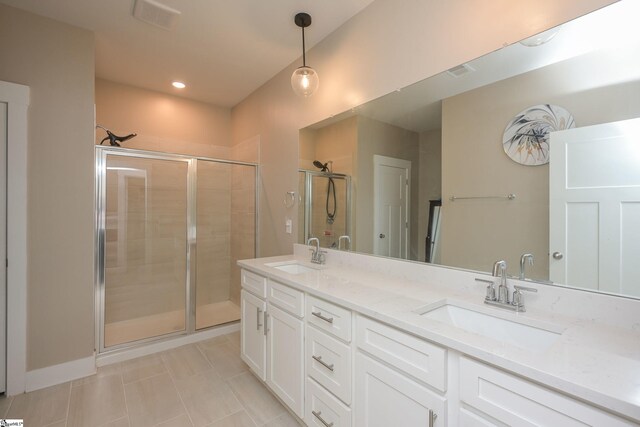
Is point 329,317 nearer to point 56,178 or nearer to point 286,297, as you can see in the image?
point 286,297

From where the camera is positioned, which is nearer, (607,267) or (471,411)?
(471,411)

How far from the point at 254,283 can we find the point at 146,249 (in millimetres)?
1601

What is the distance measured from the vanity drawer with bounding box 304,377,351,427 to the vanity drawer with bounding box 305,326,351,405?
36 millimetres

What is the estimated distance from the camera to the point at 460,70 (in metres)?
1.45

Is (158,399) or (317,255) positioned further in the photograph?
(317,255)

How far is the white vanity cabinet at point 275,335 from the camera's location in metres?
1.58

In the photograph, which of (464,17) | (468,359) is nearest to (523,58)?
(464,17)

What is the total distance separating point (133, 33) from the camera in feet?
7.43

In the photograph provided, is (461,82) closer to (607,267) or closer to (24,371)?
(607,267)

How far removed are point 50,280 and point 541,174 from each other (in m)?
3.09

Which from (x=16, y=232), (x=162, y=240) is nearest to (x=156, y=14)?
(x=16, y=232)

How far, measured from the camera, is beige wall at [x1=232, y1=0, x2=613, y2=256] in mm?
1285

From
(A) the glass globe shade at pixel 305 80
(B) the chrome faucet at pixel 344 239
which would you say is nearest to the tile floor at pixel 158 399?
(B) the chrome faucet at pixel 344 239

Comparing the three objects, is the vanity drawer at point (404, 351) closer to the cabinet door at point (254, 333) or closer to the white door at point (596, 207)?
the white door at point (596, 207)
